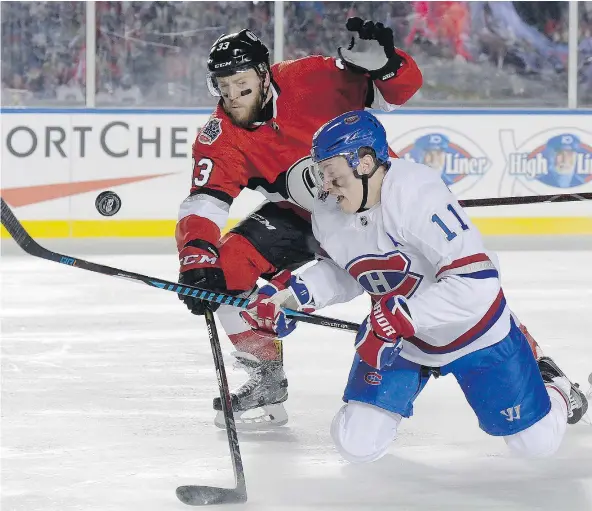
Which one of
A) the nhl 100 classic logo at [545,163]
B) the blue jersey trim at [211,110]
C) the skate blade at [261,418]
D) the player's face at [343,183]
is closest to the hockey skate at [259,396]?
the skate blade at [261,418]

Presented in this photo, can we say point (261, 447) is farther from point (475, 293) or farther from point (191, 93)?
point (191, 93)

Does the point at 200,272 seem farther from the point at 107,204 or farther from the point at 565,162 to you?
the point at 565,162

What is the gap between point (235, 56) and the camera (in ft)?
9.20

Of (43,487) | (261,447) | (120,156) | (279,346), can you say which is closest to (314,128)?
(279,346)

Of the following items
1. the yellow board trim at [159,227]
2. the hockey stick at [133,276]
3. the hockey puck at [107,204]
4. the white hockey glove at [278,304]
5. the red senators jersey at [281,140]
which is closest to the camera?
the white hockey glove at [278,304]

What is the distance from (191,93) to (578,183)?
2050 mm

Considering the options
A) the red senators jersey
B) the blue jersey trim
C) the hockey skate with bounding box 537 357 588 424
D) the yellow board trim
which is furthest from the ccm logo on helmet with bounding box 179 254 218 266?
the blue jersey trim

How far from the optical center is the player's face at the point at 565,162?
6.60 m

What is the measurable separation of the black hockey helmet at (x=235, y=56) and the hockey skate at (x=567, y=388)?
90 cm

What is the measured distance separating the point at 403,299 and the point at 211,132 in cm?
88

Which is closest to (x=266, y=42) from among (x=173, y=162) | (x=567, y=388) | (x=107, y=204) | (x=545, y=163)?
(x=173, y=162)

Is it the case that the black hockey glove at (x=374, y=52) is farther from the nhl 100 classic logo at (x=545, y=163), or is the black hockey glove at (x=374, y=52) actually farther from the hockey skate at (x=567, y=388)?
the nhl 100 classic logo at (x=545, y=163)

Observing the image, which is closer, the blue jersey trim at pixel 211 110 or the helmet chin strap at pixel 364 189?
the helmet chin strap at pixel 364 189

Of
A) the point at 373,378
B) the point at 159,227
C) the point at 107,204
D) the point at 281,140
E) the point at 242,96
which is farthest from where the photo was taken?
the point at 159,227
